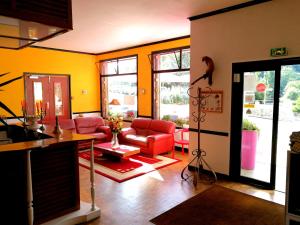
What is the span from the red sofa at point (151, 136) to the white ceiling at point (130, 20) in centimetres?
232

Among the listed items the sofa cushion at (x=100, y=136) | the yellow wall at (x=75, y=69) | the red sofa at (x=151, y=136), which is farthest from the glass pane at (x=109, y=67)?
the sofa cushion at (x=100, y=136)

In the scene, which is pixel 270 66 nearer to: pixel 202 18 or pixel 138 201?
pixel 202 18

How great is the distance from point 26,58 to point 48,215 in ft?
18.4

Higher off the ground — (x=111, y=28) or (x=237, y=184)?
(x=111, y=28)

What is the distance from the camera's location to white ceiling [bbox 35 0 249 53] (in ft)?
12.6

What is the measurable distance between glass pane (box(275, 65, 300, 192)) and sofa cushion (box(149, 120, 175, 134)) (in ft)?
8.93

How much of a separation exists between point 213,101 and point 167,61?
8.48 ft

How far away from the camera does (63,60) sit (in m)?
7.76

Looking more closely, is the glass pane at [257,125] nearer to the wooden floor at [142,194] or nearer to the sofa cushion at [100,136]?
the wooden floor at [142,194]

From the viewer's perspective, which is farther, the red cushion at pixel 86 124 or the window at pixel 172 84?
the red cushion at pixel 86 124

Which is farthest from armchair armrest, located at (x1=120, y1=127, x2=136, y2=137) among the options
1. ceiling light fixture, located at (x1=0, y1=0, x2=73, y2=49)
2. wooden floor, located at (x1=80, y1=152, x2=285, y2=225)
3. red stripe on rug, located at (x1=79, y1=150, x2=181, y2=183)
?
ceiling light fixture, located at (x1=0, y1=0, x2=73, y2=49)

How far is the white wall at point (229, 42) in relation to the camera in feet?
11.2

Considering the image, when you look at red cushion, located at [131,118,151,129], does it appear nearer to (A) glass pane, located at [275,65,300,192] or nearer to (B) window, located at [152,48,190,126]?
(B) window, located at [152,48,190,126]

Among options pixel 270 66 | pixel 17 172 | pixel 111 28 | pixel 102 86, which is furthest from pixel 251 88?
pixel 102 86
